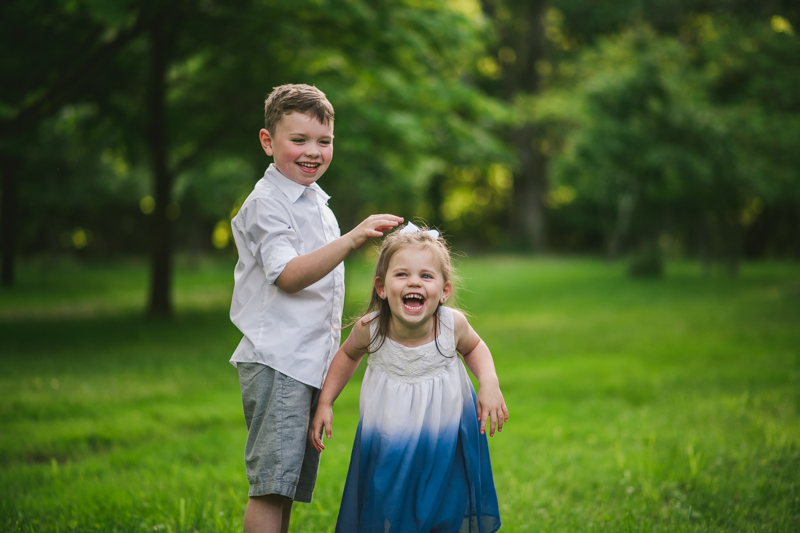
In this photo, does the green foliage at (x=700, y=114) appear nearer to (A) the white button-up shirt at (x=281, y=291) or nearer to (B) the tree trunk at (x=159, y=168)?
(B) the tree trunk at (x=159, y=168)

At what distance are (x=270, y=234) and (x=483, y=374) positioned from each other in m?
1.02

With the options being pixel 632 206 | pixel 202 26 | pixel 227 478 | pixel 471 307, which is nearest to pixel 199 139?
pixel 202 26

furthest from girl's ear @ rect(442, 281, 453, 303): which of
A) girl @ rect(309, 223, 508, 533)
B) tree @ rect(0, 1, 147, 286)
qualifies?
tree @ rect(0, 1, 147, 286)

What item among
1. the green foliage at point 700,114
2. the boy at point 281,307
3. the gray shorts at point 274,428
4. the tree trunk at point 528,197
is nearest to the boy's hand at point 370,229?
the boy at point 281,307

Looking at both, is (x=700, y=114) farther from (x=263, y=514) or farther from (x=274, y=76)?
(x=263, y=514)

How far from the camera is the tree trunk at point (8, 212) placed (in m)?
17.0

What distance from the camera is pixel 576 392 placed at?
7.11 m

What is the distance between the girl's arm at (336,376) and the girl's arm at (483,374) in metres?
0.39

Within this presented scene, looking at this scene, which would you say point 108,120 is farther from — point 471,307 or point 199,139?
point 471,307

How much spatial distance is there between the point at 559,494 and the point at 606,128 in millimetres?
13385

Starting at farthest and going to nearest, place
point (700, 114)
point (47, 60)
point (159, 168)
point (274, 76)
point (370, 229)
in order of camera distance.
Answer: point (700, 114)
point (159, 168)
point (274, 76)
point (47, 60)
point (370, 229)

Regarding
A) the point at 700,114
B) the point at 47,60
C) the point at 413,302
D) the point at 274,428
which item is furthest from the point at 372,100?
the point at 274,428

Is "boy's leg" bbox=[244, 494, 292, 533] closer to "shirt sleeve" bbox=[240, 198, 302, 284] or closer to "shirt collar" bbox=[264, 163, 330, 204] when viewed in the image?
"shirt sleeve" bbox=[240, 198, 302, 284]

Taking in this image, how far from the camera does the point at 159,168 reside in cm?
1226
